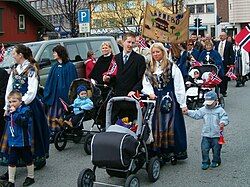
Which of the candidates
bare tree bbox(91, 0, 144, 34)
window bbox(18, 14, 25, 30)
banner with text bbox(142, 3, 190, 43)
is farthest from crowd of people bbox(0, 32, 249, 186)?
bare tree bbox(91, 0, 144, 34)

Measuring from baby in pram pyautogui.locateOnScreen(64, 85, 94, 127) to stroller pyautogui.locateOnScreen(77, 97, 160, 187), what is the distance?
2.20 m

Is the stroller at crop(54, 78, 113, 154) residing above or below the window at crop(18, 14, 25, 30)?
below

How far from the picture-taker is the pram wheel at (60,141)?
338 inches

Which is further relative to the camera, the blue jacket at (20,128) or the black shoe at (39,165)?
the black shoe at (39,165)

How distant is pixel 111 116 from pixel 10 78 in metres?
1.61

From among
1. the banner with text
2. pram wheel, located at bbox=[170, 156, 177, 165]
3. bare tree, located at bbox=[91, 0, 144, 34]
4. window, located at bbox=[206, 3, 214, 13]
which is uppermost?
window, located at bbox=[206, 3, 214, 13]

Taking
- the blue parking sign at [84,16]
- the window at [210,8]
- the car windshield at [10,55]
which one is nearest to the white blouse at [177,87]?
the car windshield at [10,55]

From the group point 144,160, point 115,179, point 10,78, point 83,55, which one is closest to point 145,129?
point 144,160

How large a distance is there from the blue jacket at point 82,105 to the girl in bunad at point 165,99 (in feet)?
5.75

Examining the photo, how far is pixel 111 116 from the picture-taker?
263 inches

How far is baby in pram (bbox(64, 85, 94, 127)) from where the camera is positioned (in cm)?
852

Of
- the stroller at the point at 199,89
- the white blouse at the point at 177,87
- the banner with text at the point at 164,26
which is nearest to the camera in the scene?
the white blouse at the point at 177,87

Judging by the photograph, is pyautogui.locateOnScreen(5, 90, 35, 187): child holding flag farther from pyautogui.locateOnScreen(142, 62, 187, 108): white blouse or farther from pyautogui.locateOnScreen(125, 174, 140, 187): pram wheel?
pyautogui.locateOnScreen(142, 62, 187, 108): white blouse

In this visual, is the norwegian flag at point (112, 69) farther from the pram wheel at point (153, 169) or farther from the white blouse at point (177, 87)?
the pram wheel at point (153, 169)
